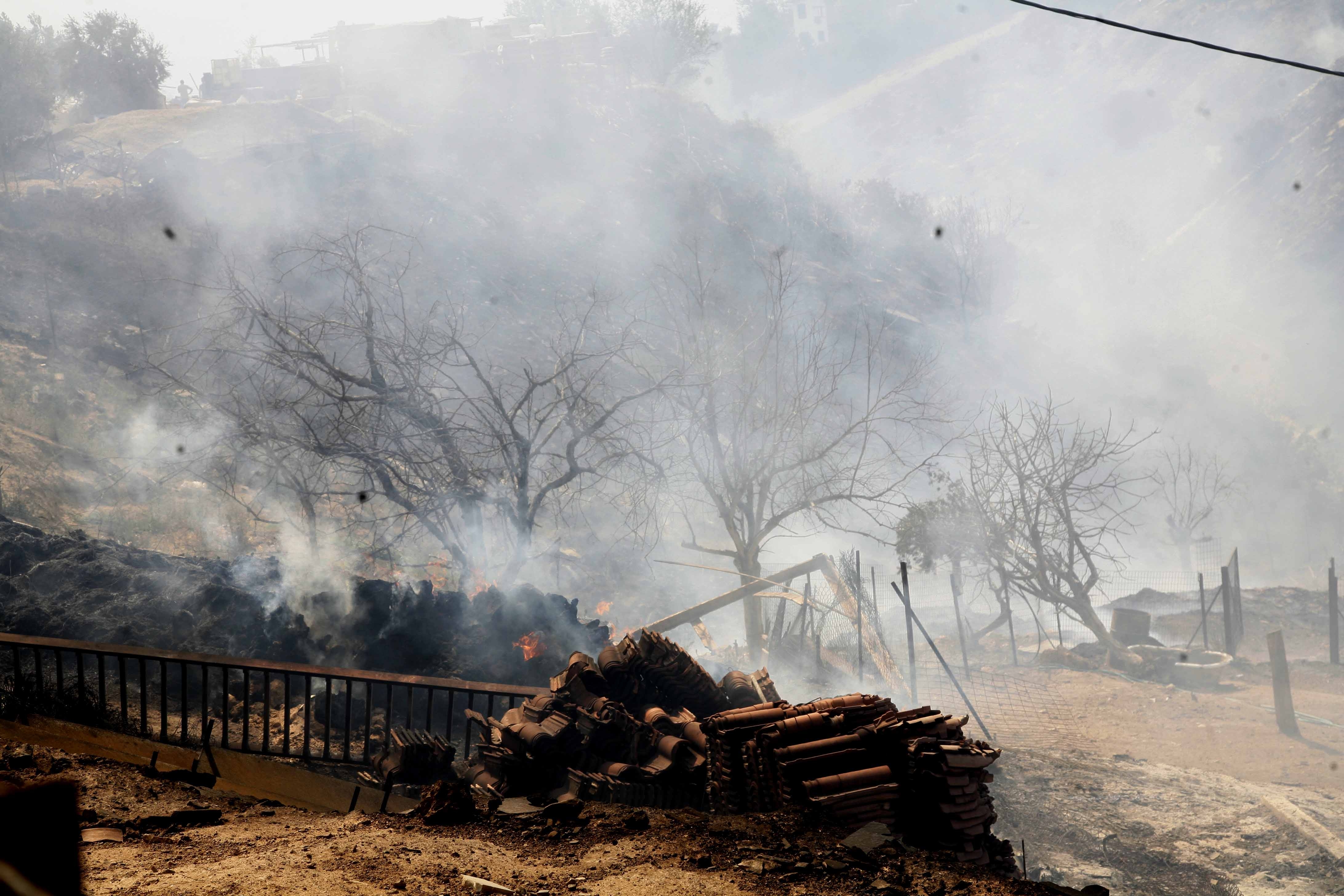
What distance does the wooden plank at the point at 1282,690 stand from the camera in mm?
11633

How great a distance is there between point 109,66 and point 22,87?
9.81 m

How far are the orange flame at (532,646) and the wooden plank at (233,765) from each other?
9.62ft

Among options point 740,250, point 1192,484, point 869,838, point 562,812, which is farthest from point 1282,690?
point 740,250

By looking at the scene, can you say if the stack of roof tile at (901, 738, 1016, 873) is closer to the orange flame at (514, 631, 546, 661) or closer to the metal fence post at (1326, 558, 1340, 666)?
the orange flame at (514, 631, 546, 661)

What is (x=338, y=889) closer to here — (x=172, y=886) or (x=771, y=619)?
(x=172, y=886)

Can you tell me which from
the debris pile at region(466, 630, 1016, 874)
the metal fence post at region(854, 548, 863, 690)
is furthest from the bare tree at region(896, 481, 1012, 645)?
the debris pile at region(466, 630, 1016, 874)

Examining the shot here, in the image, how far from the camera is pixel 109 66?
41.9m

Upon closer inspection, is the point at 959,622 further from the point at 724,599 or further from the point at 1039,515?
the point at 724,599

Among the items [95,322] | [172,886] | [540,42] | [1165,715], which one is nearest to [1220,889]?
[1165,715]

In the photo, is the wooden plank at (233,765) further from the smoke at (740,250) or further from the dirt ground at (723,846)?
the smoke at (740,250)

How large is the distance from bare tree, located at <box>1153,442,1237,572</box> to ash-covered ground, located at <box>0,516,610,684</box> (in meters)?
29.3

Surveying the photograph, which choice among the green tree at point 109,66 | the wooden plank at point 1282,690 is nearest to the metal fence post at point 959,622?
the wooden plank at point 1282,690

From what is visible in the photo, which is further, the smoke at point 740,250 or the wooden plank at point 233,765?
the smoke at point 740,250

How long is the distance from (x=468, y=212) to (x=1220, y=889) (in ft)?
128
